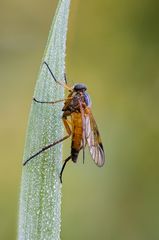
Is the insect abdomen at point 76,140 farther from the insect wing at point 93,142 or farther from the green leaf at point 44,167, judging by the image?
the green leaf at point 44,167

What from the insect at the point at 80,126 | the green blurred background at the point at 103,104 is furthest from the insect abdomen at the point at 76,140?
the green blurred background at the point at 103,104

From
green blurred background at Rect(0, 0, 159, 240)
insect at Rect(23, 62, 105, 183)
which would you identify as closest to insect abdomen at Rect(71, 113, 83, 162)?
insect at Rect(23, 62, 105, 183)

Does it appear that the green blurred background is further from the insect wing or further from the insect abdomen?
the insect abdomen

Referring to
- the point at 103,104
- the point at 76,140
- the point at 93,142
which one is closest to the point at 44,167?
the point at 76,140

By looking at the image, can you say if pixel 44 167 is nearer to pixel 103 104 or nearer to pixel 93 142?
pixel 93 142

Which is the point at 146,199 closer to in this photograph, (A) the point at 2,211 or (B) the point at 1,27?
(A) the point at 2,211
